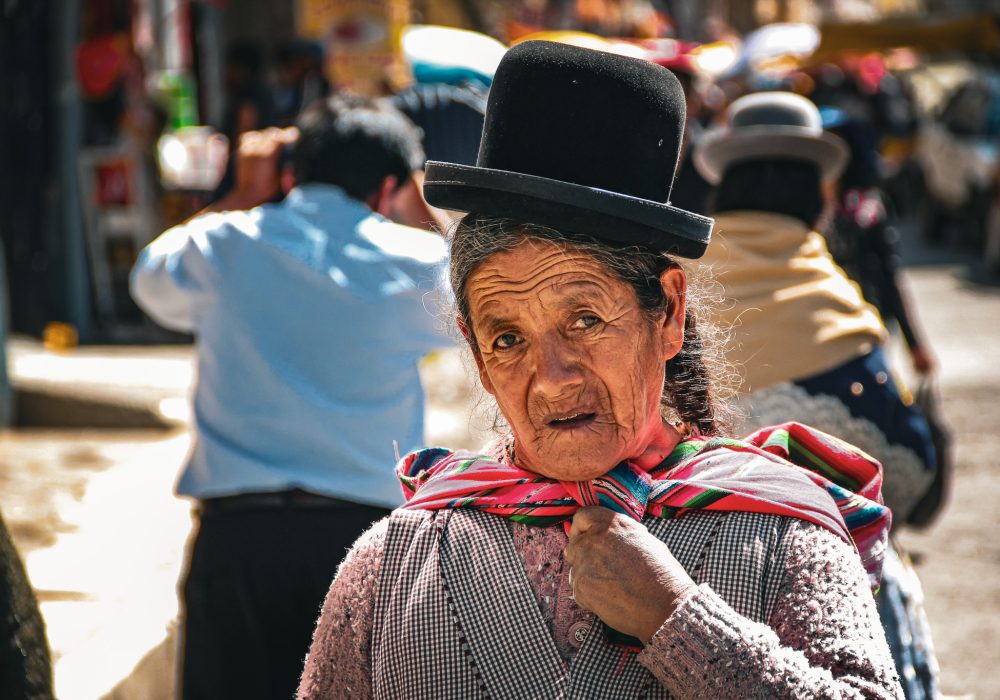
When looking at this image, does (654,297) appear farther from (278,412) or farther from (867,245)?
(867,245)

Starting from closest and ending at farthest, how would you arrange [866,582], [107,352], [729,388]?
1. [866,582]
2. [729,388]
3. [107,352]

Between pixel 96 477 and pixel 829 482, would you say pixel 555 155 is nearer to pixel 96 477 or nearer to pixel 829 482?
pixel 829 482

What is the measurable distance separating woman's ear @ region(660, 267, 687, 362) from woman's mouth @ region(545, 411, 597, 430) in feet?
0.56

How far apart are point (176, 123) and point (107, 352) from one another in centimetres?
564

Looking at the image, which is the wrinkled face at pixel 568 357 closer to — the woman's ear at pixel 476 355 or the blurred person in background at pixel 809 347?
the woman's ear at pixel 476 355

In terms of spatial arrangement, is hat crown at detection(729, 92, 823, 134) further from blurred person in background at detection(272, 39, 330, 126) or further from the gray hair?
blurred person in background at detection(272, 39, 330, 126)

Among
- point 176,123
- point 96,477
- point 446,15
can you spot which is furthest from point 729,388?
point 446,15

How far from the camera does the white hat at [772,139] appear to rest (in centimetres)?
346

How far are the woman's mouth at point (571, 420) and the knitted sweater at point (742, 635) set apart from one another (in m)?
0.15

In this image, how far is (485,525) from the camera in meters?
1.72

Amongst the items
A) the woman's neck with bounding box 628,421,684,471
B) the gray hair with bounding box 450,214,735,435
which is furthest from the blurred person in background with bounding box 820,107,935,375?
the woman's neck with bounding box 628,421,684,471

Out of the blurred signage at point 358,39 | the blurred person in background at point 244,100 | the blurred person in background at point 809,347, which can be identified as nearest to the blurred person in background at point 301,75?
the blurred person in background at point 244,100

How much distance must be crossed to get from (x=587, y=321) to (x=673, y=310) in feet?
0.51

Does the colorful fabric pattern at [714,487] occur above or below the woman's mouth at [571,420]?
below
